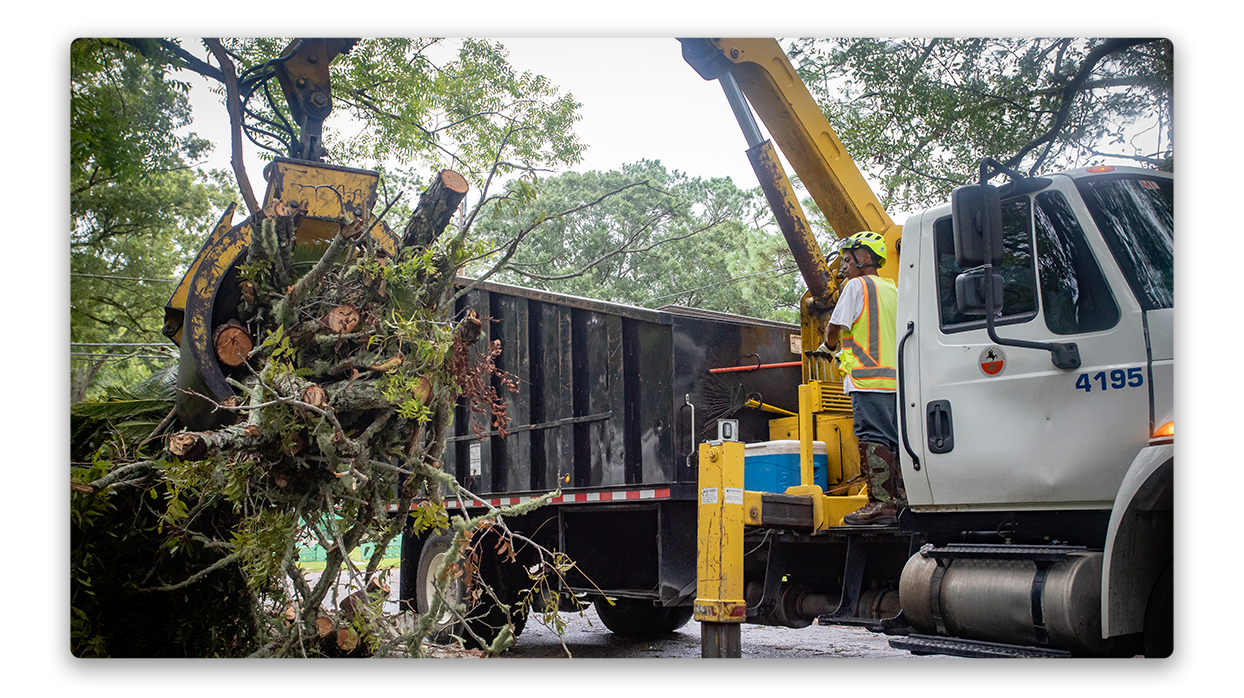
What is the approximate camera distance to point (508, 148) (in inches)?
509

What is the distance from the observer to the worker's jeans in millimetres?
4996

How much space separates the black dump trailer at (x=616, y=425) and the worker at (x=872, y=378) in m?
1.20

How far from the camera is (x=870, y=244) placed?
5.62 metres

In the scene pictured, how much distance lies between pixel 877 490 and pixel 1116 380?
1463mm

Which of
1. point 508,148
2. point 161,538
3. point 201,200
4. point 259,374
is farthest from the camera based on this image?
point 201,200

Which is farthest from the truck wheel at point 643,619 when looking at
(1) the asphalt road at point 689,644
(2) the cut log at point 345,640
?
(2) the cut log at point 345,640

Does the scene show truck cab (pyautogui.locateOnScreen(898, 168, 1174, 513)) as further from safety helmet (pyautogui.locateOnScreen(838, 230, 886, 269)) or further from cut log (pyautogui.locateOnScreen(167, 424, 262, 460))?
cut log (pyautogui.locateOnScreen(167, 424, 262, 460))

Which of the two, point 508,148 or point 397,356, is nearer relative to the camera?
point 397,356

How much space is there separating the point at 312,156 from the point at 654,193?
18.8 m

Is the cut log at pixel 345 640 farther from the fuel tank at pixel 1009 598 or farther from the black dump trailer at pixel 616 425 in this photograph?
the fuel tank at pixel 1009 598

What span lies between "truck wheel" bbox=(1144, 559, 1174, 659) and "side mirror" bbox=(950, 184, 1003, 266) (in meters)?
1.34

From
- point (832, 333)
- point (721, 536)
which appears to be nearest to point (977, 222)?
point (832, 333)
